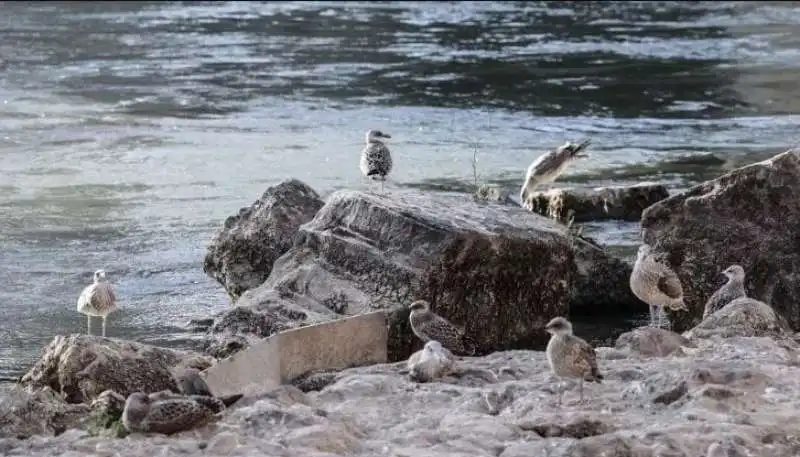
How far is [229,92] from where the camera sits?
20828mm

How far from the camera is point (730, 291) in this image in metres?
8.94

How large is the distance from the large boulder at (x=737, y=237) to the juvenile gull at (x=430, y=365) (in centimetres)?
255

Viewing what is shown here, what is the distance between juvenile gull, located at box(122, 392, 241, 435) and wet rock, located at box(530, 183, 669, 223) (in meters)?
6.30

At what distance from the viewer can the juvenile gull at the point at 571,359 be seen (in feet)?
23.1

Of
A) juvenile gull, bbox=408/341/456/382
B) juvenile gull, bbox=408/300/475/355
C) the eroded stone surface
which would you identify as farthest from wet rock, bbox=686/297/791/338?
juvenile gull, bbox=408/341/456/382

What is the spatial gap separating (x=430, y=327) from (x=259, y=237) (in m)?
2.38

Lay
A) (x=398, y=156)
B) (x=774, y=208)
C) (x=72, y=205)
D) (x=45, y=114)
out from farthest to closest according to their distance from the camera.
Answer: (x=45, y=114)
(x=398, y=156)
(x=72, y=205)
(x=774, y=208)

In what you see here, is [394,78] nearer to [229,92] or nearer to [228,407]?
[229,92]

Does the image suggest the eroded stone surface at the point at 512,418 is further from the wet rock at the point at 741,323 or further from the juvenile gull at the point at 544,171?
the juvenile gull at the point at 544,171

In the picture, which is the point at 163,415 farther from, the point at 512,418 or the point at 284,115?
the point at 284,115

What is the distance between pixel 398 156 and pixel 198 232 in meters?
3.97

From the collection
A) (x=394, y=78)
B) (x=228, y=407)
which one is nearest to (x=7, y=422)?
(x=228, y=407)

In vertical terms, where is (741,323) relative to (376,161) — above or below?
below

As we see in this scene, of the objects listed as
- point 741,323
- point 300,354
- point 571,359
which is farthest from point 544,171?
point 571,359
